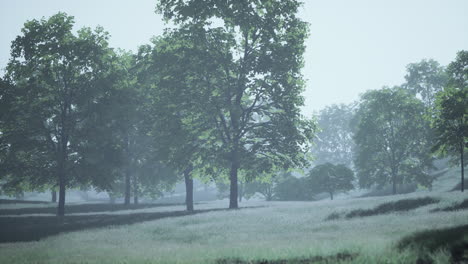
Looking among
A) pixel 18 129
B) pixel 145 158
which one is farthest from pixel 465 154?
pixel 18 129

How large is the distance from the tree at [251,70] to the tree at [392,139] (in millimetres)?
20680

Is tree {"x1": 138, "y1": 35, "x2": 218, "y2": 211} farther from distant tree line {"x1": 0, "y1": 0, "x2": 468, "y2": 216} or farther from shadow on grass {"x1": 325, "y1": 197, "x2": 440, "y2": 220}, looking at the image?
shadow on grass {"x1": 325, "y1": 197, "x2": 440, "y2": 220}

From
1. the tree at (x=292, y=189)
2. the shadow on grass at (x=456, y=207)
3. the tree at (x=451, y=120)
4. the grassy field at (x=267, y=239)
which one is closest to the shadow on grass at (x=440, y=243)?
the grassy field at (x=267, y=239)

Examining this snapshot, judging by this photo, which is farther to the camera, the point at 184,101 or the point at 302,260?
the point at 184,101

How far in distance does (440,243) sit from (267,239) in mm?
6675

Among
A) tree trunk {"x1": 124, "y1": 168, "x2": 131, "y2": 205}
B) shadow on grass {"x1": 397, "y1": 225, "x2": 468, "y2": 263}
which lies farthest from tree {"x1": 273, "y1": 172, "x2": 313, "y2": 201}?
shadow on grass {"x1": 397, "y1": 225, "x2": 468, "y2": 263}

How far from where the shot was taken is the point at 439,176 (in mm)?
53812

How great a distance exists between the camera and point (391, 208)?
20.8 m

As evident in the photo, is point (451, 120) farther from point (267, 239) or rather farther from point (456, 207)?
point (267, 239)

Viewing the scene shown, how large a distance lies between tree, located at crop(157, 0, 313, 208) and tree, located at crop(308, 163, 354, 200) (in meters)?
25.6

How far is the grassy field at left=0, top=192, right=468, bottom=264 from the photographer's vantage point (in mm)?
9352

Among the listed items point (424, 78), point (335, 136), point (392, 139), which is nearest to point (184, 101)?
point (392, 139)

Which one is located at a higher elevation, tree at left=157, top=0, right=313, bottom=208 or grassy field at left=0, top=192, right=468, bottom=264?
tree at left=157, top=0, right=313, bottom=208

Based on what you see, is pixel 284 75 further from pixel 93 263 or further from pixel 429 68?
pixel 429 68
